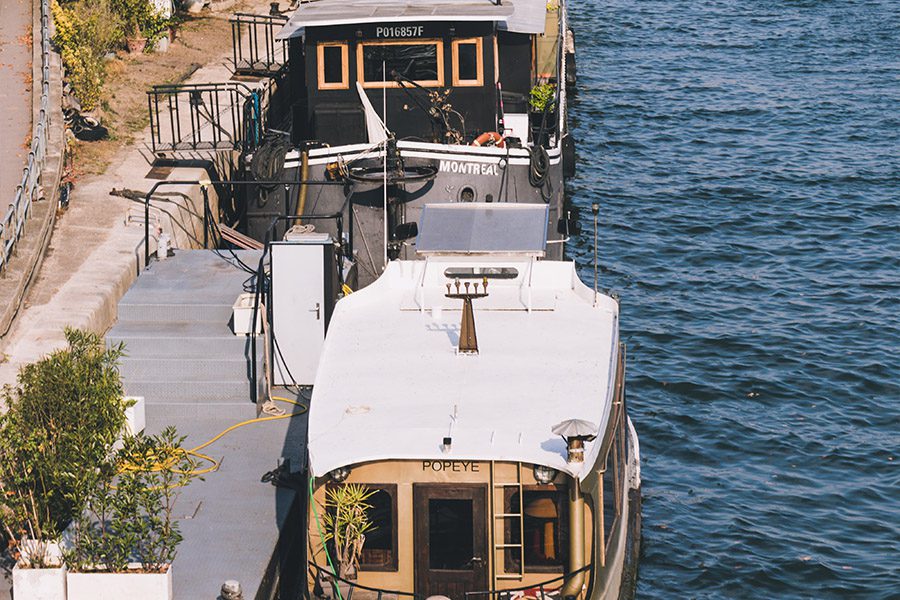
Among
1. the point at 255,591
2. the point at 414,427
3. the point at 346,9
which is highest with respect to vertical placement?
the point at 346,9

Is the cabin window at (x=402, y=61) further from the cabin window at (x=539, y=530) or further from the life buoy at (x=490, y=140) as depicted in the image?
the cabin window at (x=539, y=530)

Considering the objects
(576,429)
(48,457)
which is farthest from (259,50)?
(576,429)

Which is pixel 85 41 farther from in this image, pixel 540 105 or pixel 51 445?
pixel 51 445

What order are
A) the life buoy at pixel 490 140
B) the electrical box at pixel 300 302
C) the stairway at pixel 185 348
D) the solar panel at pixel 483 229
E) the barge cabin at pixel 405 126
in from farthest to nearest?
the life buoy at pixel 490 140, the barge cabin at pixel 405 126, the electrical box at pixel 300 302, the stairway at pixel 185 348, the solar panel at pixel 483 229

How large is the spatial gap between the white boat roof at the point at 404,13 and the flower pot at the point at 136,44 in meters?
7.74

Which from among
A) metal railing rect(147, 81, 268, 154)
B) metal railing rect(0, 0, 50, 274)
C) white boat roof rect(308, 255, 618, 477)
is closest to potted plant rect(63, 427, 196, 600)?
white boat roof rect(308, 255, 618, 477)

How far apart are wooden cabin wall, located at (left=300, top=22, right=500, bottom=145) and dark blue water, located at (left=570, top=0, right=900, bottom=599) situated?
5.05 metres

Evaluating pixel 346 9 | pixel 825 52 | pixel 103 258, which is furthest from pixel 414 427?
pixel 825 52

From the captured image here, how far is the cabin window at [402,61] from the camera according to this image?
86.7 feet

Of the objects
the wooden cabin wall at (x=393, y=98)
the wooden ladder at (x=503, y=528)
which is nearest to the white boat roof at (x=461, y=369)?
the wooden ladder at (x=503, y=528)

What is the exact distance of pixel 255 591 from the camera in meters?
14.5

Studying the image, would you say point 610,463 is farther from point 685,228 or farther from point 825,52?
point 825,52

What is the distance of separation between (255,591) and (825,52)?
3961cm

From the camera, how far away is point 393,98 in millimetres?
26641
